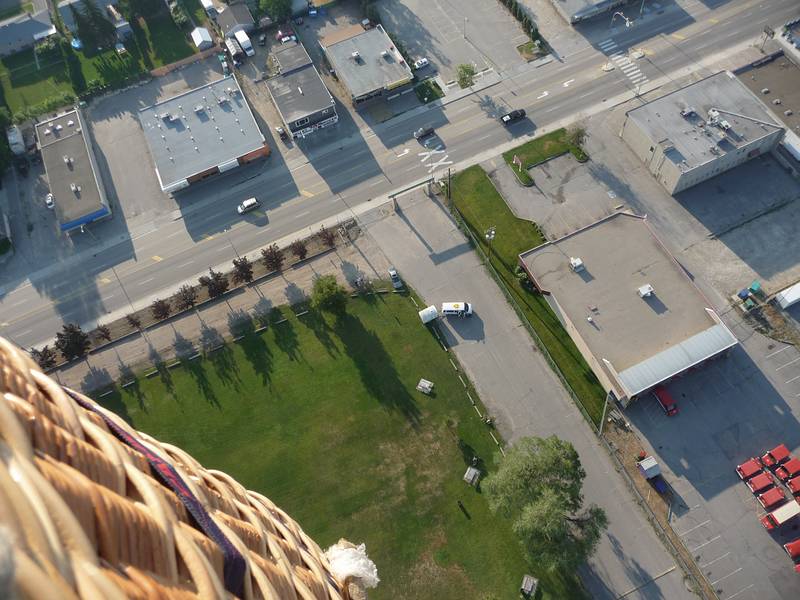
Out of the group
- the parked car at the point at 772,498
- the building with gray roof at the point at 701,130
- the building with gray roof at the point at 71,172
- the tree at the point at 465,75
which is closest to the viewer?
the parked car at the point at 772,498

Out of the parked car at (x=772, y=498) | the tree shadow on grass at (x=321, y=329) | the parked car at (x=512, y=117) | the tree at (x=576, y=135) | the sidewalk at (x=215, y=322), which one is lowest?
the parked car at (x=772, y=498)

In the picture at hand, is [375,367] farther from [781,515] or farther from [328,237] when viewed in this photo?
[781,515]

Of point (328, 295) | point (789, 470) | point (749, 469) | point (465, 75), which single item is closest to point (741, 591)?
point (749, 469)

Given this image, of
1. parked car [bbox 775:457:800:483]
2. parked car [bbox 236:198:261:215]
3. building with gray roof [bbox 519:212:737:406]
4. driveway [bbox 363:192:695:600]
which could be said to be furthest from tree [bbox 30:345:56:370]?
parked car [bbox 775:457:800:483]

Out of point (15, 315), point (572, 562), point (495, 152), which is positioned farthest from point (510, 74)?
point (15, 315)

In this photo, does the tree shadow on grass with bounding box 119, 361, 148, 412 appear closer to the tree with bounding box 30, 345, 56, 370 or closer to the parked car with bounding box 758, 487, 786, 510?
the tree with bounding box 30, 345, 56, 370

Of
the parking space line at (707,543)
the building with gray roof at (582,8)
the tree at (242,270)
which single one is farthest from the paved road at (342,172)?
the parking space line at (707,543)

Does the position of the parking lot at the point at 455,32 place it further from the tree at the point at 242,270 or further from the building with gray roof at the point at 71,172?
the building with gray roof at the point at 71,172
